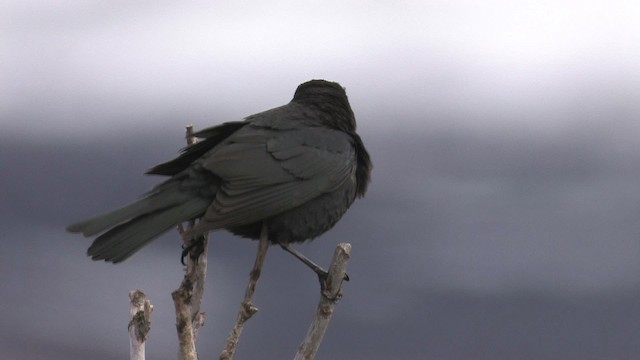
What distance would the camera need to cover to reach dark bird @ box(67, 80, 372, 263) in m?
4.99

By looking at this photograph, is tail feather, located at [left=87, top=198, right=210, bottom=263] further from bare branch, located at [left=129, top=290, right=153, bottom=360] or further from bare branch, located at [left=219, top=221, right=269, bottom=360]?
bare branch, located at [left=219, top=221, right=269, bottom=360]

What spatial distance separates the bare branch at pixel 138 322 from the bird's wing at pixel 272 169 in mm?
674

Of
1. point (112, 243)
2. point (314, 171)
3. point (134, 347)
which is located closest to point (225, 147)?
point (314, 171)

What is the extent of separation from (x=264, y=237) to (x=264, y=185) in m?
0.38

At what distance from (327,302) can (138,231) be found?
1397 mm

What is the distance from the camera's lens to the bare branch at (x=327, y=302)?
498cm

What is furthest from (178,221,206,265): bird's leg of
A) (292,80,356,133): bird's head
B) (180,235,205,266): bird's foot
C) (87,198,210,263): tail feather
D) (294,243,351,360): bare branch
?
(292,80,356,133): bird's head

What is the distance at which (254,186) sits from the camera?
5.27 m

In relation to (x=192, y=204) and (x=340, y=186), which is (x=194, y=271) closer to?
(x=192, y=204)

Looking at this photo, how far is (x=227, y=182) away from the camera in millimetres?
5234

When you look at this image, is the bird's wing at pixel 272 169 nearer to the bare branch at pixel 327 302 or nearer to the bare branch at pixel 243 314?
the bare branch at pixel 243 314

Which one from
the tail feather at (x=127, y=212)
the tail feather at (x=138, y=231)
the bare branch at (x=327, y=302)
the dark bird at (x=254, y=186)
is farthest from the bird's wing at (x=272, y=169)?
the bare branch at (x=327, y=302)

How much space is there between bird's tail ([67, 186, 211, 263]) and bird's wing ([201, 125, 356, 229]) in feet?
0.69

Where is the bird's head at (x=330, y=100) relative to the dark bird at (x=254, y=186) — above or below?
above
